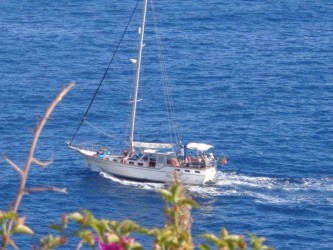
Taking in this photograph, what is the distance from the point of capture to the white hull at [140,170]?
4077 inches

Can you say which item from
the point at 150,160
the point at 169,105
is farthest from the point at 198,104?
the point at 150,160

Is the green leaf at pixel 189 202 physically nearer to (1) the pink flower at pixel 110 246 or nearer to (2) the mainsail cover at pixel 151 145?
(1) the pink flower at pixel 110 246

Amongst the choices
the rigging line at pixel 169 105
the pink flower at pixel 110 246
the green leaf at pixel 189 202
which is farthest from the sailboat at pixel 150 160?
the pink flower at pixel 110 246

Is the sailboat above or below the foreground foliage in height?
below

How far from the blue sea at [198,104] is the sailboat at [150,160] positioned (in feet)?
4.30

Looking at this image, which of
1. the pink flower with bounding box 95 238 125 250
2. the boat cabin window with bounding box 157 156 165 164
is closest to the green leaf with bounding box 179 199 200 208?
the pink flower with bounding box 95 238 125 250

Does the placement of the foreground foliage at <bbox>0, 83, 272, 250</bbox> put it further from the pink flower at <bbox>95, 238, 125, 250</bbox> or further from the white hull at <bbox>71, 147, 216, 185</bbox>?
the white hull at <bbox>71, 147, 216, 185</bbox>

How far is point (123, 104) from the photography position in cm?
12850

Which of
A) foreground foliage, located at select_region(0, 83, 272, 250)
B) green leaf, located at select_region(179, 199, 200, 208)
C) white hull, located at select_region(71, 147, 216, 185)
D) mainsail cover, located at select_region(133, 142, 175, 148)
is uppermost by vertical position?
green leaf, located at select_region(179, 199, 200, 208)

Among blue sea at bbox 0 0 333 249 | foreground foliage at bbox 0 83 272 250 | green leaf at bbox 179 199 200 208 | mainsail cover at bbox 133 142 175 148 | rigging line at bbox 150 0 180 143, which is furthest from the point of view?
rigging line at bbox 150 0 180 143

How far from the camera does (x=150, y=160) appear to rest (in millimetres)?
106625

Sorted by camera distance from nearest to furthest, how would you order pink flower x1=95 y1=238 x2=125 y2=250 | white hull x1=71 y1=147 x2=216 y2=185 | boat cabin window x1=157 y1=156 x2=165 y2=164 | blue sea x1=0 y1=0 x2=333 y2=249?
1. pink flower x1=95 y1=238 x2=125 y2=250
2. blue sea x1=0 y1=0 x2=333 y2=249
3. white hull x1=71 y1=147 x2=216 y2=185
4. boat cabin window x1=157 y1=156 x2=165 y2=164

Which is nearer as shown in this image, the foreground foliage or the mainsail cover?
the foreground foliage

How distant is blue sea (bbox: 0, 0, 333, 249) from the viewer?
97.0m
